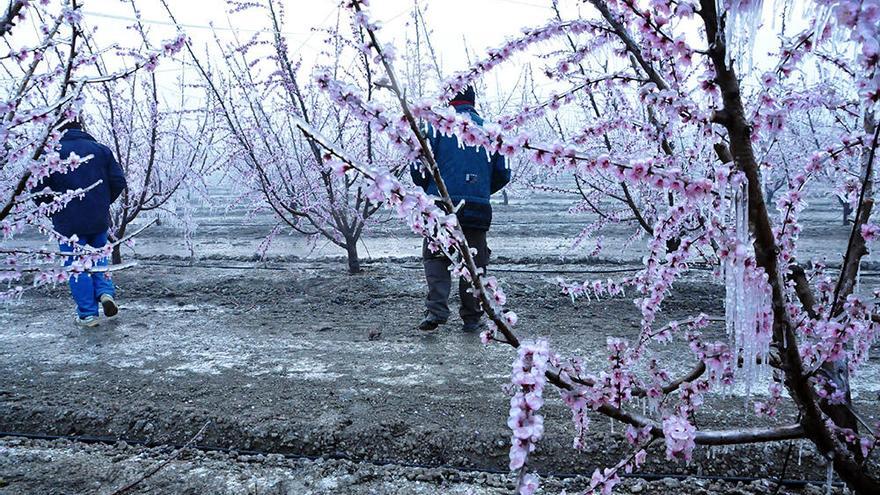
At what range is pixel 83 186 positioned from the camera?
5.80 m

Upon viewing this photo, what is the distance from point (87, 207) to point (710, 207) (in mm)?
6193

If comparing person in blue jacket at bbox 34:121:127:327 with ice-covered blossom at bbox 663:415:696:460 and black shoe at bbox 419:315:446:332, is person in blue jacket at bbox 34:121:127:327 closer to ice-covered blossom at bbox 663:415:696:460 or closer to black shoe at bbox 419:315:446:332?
black shoe at bbox 419:315:446:332

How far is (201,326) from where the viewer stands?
581cm

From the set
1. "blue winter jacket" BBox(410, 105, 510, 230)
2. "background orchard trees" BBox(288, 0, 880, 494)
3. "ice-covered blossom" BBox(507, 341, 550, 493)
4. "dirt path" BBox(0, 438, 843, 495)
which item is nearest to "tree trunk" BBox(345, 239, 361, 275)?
"blue winter jacket" BBox(410, 105, 510, 230)

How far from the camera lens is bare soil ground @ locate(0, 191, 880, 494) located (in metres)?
2.98

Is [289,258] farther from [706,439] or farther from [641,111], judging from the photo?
[706,439]

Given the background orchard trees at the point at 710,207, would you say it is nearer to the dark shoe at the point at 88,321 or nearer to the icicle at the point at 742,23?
the icicle at the point at 742,23

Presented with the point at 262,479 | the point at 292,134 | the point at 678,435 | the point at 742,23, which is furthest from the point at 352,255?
the point at 742,23

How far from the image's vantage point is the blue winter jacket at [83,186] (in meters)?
5.68

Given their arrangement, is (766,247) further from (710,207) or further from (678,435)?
(678,435)

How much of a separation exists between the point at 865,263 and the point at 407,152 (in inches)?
350

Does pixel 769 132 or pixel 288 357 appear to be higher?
pixel 769 132

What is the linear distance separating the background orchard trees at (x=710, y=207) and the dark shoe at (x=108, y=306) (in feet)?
18.4

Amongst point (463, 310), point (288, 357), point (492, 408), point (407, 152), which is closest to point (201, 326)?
point (288, 357)
